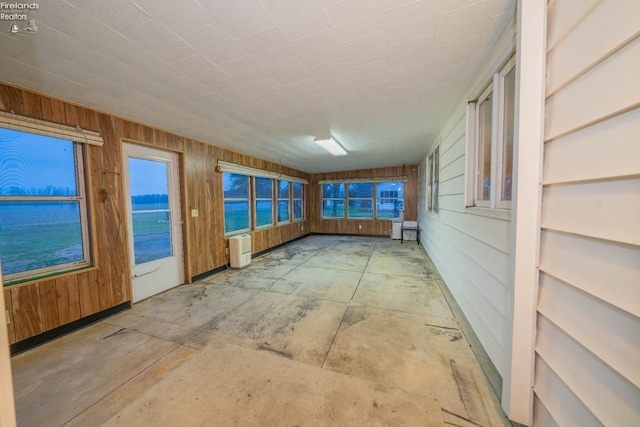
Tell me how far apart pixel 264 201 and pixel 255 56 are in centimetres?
439

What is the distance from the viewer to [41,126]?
6.95 feet

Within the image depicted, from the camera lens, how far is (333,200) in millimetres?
8367

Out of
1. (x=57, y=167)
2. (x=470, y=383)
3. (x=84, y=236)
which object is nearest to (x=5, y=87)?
(x=57, y=167)

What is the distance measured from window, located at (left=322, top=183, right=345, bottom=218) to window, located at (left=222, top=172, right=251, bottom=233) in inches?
145

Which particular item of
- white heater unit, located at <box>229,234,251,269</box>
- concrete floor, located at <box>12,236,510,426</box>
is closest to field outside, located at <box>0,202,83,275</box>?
concrete floor, located at <box>12,236,510,426</box>

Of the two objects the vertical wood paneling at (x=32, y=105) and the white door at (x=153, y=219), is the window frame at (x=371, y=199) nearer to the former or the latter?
Answer: the white door at (x=153, y=219)

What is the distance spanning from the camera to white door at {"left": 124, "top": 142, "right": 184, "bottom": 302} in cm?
299

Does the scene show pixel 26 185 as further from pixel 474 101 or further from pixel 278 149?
pixel 474 101

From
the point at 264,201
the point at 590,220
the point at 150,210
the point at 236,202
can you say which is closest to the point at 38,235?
the point at 150,210

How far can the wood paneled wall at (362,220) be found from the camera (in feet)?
24.2

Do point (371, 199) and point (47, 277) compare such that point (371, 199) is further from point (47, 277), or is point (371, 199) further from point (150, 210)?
point (47, 277)

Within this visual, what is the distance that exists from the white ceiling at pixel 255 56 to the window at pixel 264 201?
2.81 m

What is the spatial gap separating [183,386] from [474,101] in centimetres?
351

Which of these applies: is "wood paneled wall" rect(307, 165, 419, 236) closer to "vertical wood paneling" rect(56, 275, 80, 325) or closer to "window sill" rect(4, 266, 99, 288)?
"window sill" rect(4, 266, 99, 288)
